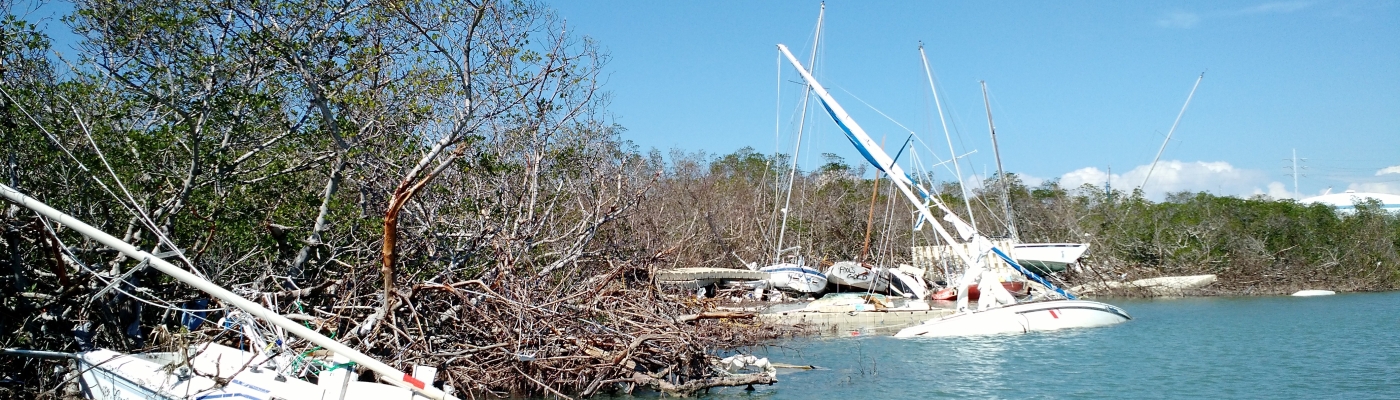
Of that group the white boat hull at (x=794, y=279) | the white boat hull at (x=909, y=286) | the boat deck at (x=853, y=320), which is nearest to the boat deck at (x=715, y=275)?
the white boat hull at (x=794, y=279)

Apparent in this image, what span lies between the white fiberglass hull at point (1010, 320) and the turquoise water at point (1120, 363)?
41cm

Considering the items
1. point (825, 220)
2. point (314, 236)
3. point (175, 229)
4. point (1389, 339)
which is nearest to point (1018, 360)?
point (1389, 339)

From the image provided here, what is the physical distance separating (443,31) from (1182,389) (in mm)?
11920

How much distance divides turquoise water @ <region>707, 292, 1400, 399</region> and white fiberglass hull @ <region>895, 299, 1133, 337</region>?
16.1 inches

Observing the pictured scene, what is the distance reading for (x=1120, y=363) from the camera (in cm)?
1769

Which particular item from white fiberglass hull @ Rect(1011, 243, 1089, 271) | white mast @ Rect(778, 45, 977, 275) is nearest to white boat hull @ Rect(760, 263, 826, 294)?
white fiberglass hull @ Rect(1011, 243, 1089, 271)

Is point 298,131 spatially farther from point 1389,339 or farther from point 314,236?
point 1389,339

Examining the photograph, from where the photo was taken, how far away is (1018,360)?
18078 mm

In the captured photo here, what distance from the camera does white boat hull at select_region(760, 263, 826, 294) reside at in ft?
117

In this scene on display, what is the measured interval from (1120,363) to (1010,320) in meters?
4.29

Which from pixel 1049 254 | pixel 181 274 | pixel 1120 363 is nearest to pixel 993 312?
pixel 1120 363

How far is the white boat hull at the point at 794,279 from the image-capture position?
3572 centimetres

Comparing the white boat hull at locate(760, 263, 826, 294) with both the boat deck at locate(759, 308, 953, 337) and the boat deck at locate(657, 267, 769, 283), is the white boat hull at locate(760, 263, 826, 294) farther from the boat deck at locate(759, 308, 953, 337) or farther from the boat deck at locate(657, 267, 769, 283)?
the boat deck at locate(759, 308, 953, 337)

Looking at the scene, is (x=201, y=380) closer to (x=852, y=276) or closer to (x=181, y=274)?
(x=181, y=274)
